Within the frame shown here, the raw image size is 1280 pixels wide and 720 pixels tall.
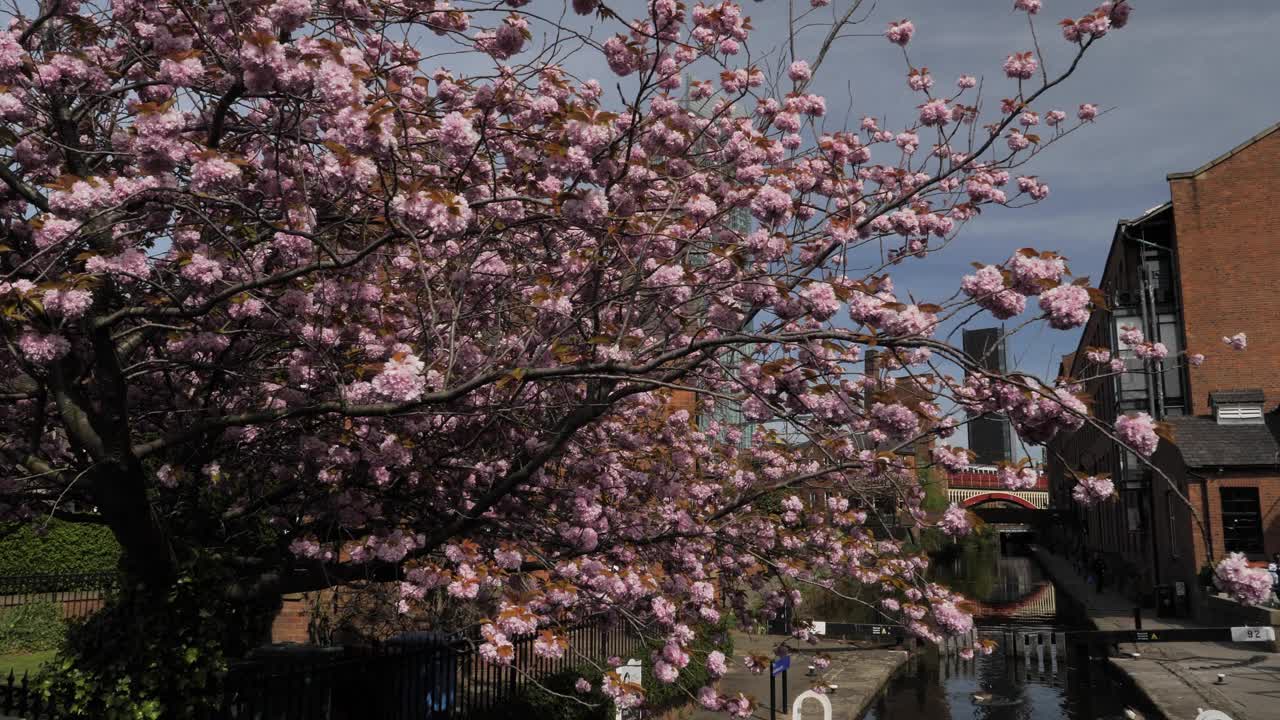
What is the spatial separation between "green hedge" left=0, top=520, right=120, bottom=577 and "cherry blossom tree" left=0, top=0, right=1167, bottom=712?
629 inches

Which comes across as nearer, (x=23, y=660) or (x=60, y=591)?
(x=23, y=660)

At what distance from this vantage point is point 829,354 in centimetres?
802

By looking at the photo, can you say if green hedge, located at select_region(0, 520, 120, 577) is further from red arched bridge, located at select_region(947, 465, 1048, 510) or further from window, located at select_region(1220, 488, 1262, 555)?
red arched bridge, located at select_region(947, 465, 1048, 510)

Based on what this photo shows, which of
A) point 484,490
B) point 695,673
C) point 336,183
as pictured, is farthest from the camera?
point 695,673

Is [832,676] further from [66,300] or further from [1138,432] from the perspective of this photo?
[66,300]

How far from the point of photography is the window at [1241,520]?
28203 mm

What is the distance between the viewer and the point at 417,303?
24.5ft

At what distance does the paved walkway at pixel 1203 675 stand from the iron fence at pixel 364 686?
10056 mm

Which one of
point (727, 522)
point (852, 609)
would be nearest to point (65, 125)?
point (727, 522)

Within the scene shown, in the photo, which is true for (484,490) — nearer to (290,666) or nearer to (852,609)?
(290,666)

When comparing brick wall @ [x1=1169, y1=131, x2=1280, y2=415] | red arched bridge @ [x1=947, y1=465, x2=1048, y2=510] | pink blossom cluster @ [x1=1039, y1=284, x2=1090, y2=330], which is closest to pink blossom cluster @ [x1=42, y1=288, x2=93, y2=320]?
pink blossom cluster @ [x1=1039, y1=284, x2=1090, y2=330]

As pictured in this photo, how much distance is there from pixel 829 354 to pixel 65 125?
5780 mm

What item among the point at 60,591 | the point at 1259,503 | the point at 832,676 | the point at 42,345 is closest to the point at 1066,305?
the point at 42,345

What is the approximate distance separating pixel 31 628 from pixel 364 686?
12574 millimetres
